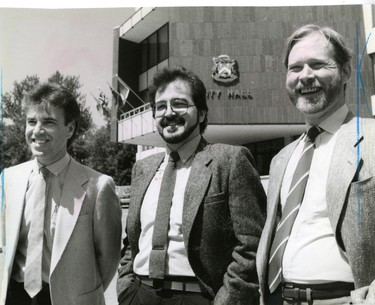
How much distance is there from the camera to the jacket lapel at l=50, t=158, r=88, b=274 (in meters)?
1.72

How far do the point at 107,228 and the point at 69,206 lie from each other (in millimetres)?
190

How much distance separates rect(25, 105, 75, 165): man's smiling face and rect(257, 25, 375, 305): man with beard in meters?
0.94

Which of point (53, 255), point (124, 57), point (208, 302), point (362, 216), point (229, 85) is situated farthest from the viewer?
point (229, 85)

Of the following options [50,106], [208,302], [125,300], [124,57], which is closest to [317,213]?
[208,302]

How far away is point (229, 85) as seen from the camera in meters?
3.34

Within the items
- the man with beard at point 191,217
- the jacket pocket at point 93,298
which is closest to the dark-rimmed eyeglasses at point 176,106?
the man with beard at point 191,217

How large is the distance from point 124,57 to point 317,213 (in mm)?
1514

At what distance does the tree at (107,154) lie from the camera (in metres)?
2.10

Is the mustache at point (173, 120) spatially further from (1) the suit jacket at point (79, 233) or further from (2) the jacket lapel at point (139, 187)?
(1) the suit jacket at point (79, 233)

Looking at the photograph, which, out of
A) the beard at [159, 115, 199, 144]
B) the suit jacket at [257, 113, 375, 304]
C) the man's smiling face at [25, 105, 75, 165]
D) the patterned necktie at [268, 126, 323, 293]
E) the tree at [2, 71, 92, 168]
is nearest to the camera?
the suit jacket at [257, 113, 375, 304]

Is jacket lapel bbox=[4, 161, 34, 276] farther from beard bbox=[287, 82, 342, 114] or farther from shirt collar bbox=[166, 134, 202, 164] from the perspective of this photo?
beard bbox=[287, 82, 342, 114]

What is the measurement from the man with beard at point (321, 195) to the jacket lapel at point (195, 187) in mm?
257

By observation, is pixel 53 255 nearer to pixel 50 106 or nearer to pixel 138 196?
pixel 138 196

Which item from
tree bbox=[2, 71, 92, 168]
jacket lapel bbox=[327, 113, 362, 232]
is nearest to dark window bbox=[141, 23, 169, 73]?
tree bbox=[2, 71, 92, 168]
